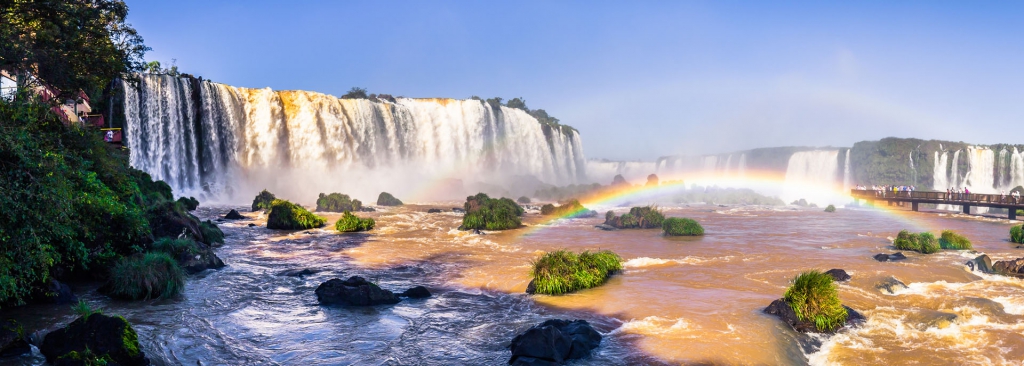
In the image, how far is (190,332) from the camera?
9188 millimetres

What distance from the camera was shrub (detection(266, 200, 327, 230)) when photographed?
24.5 metres

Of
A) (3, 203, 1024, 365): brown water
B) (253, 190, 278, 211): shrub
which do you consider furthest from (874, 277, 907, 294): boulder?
(253, 190, 278, 211): shrub

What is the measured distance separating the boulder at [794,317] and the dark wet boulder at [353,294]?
7201 millimetres

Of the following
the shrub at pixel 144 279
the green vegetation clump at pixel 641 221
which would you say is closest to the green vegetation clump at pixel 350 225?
the green vegetation clump at pixel 641 221

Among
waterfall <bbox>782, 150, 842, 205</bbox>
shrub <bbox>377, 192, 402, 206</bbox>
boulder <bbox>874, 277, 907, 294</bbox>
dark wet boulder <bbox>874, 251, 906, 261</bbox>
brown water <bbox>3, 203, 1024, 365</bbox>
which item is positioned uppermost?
waterfall <bbox>782, 150, 842, 205</bbox>

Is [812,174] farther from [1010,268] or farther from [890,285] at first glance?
[890,285]

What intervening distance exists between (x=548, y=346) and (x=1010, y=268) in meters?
13.6

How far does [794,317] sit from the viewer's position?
991cm

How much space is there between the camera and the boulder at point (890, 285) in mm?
12453

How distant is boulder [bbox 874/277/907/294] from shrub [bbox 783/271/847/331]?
10.6 feet

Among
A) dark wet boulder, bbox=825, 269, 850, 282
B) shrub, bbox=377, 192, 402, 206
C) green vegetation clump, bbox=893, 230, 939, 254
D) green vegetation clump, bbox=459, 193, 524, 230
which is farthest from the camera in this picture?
shrub, bbox=377, 192, 402, 206

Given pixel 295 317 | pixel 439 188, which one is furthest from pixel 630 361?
pixel 439 188

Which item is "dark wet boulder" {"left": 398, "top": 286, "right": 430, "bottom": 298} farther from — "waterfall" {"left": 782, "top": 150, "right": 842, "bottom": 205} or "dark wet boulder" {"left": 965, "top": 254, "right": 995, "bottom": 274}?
"waterfall" {"left": 782, "top": 150, "right": 842, "bottom": 205}

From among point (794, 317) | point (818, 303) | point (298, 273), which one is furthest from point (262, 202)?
point (818, 303)
